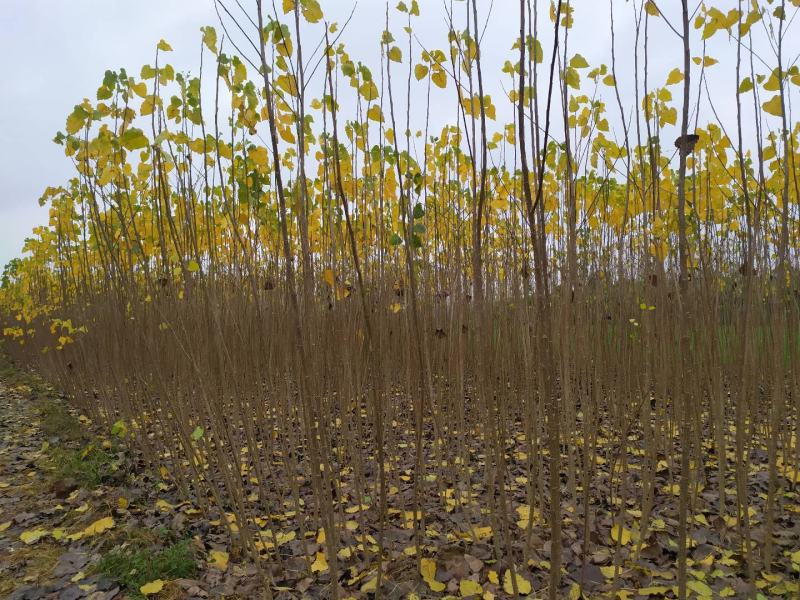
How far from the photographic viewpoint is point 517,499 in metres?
2.41

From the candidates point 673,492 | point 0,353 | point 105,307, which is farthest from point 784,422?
point 0,353

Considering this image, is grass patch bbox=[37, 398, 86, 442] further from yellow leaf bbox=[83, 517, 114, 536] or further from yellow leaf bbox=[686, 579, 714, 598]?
yellow leaf bbox=[686, 579, 714, 598]

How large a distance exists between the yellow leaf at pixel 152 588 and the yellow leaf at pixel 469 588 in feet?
3.57

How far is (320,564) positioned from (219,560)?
0.42 meters

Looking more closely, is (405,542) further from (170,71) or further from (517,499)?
(170,71)

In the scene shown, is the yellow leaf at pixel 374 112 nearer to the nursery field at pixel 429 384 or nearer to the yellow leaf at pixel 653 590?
the nursery field at pixel 429 384

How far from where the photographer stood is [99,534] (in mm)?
2240

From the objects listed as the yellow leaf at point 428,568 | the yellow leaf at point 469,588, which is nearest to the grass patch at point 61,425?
the yellow leaf at point 428,568

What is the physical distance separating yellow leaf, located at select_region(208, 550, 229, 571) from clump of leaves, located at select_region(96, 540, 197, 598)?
7cm

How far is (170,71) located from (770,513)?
97.9 inches

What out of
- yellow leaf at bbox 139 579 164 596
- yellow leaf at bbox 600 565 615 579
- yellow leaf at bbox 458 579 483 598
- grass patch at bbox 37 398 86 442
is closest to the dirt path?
yellow leaf at bbox 139 579 164 596

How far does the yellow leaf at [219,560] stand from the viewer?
195cm

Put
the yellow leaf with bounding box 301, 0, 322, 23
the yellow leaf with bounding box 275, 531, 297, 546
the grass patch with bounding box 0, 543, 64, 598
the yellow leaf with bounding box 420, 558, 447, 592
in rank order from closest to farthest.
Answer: the yellow leaf with bounding box 301, 0, 322, 23, the yellow leaf with bounding box 420, 558, 447, 592, the grass patch with bounding box 0, 543, 64, 598, the yellow leaf with bounding box 275, 531, 297, 546

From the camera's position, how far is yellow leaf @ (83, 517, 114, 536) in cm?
223
